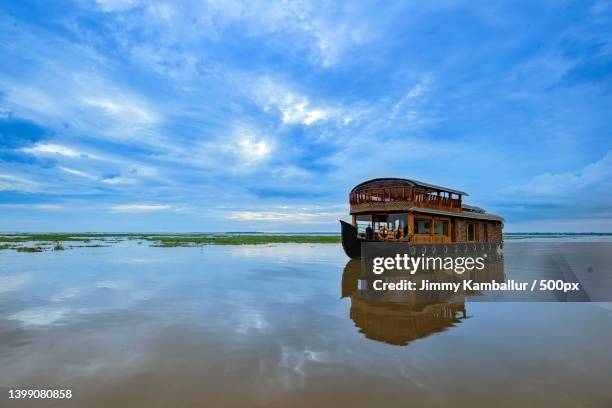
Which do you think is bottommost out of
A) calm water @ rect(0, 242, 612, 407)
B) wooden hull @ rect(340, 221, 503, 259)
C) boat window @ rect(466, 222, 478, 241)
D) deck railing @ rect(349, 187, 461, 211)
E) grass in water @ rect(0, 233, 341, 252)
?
calm water @ rect(0, 242, 612, 407)

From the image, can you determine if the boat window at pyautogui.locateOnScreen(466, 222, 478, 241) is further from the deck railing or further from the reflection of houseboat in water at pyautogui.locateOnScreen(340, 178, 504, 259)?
the deck railing

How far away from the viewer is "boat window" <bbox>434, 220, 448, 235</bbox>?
27766 millimetres

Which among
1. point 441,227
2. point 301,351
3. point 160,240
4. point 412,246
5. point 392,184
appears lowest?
point 301,351

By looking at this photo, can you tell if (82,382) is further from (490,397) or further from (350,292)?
(350,292)

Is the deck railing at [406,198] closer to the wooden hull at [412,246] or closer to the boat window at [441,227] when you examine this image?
the boat window at [441,227]

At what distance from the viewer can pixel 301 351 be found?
6352mm

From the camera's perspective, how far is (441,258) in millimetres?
24938

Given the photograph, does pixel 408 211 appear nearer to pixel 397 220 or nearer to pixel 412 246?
pixel 412 246

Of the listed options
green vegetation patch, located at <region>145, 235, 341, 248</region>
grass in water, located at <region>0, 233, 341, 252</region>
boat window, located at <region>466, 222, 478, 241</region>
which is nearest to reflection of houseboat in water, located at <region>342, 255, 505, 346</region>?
boat window, located at <region>466, 222, 478, 241</region>

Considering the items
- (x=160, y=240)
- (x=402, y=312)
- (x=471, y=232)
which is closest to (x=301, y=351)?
(x=402, y=312)

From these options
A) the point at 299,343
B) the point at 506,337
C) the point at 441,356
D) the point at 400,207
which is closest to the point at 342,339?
the point at 299,343

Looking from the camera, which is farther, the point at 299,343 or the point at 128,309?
the point at 128,309

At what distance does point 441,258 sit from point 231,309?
64.1 feet

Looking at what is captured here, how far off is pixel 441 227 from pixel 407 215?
5.10 meters
